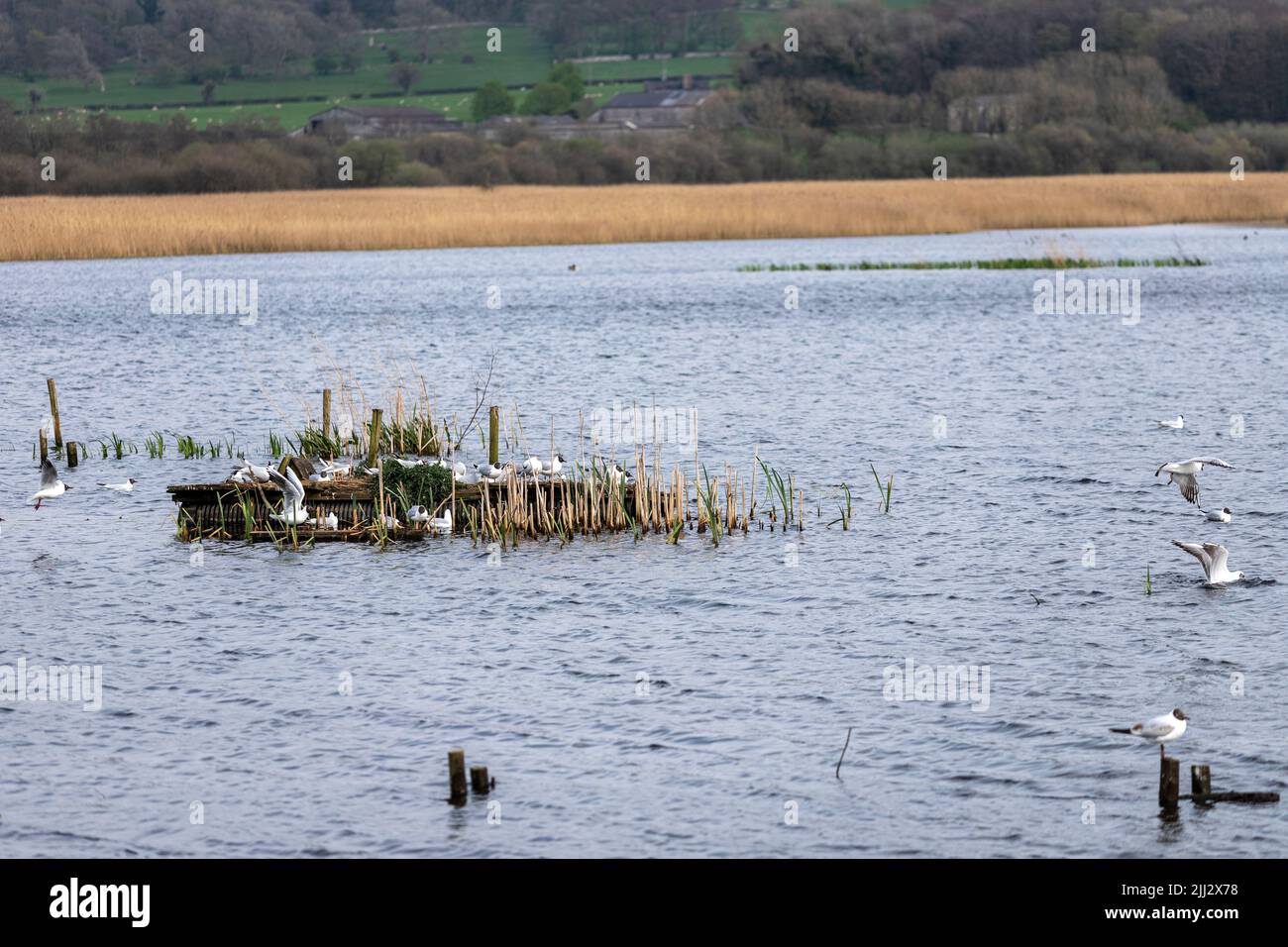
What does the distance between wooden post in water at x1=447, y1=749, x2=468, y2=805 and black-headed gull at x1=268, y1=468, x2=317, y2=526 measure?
29.0ft

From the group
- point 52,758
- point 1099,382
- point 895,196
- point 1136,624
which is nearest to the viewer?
point 52,758

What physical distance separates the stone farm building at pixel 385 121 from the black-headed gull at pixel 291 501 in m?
122

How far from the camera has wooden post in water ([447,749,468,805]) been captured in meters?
11.9

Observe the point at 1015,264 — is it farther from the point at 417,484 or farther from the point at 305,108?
the point at 305,108

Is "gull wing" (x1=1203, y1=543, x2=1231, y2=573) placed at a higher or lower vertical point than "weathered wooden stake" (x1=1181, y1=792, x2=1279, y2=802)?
higher

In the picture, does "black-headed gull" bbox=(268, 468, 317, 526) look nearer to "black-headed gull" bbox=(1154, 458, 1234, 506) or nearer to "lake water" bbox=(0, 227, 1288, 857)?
→ "lake water" bbox=(0, 227, 1288, 857)

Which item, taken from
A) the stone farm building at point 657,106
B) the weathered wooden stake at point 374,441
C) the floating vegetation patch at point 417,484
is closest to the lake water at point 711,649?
the floating vegetation patch at point 417,484

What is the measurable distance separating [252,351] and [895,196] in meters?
40.4

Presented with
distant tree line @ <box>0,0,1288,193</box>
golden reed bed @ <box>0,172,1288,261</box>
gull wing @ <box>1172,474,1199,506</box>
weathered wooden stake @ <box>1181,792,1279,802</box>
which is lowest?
weathered wooden stake @ <box>1181,792,1279,802</box>

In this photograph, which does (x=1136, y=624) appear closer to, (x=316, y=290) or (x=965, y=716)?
(x=965, y=716)

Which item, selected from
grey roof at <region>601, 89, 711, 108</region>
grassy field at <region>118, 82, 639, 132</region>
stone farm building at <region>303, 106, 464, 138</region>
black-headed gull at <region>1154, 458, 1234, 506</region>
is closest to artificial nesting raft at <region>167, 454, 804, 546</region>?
black-headed gull at <region>1154, 458, 1234, 506</region>

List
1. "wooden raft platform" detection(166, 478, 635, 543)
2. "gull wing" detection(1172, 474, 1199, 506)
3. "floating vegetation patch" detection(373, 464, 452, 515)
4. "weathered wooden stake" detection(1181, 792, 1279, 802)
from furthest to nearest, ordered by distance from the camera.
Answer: "floating vegetation patch" detection(373, 464, 452, 515) → "wooden raft platform" detection(166, 478, 635, 543) → "gull wing" detection(1172, 474, 1199, 506) → "weathered wooden stake" detection(1181, 792, 1279, 802)
